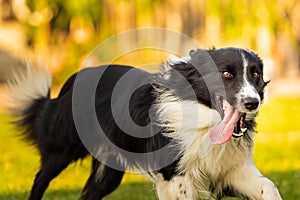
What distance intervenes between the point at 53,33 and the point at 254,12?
622 cm

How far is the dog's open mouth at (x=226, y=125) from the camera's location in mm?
5057

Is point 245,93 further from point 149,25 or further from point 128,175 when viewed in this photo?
point 149,25

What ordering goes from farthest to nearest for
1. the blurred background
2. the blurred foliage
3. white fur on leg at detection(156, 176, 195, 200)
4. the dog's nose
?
the blurred foliage, the blurred background, white fur on leg at detection(156, 176, 195, 200), the dog's nose

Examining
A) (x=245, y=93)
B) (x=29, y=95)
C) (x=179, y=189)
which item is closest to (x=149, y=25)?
(x=29, y=95)

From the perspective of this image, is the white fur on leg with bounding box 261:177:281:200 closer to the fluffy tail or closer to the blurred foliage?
the fluffy tail

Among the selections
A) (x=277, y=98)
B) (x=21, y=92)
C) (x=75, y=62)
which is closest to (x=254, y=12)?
(x=277, y=98)

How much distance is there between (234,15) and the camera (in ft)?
65.2

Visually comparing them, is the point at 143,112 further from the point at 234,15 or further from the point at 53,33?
the point at 53,33

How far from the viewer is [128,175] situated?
841cm

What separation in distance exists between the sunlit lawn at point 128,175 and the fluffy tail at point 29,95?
0.64 feet

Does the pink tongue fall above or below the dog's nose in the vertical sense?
below

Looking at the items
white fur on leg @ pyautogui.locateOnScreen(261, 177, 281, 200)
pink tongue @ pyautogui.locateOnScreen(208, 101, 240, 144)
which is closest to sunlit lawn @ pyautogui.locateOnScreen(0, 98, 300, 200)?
white fur on leg @ pyautogui.locateOnScreen(261, 177, 281, 200)

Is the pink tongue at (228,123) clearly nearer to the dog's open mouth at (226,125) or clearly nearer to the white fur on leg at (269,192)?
the dog's open mouth at (226,125)

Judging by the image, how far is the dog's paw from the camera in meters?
5.15
